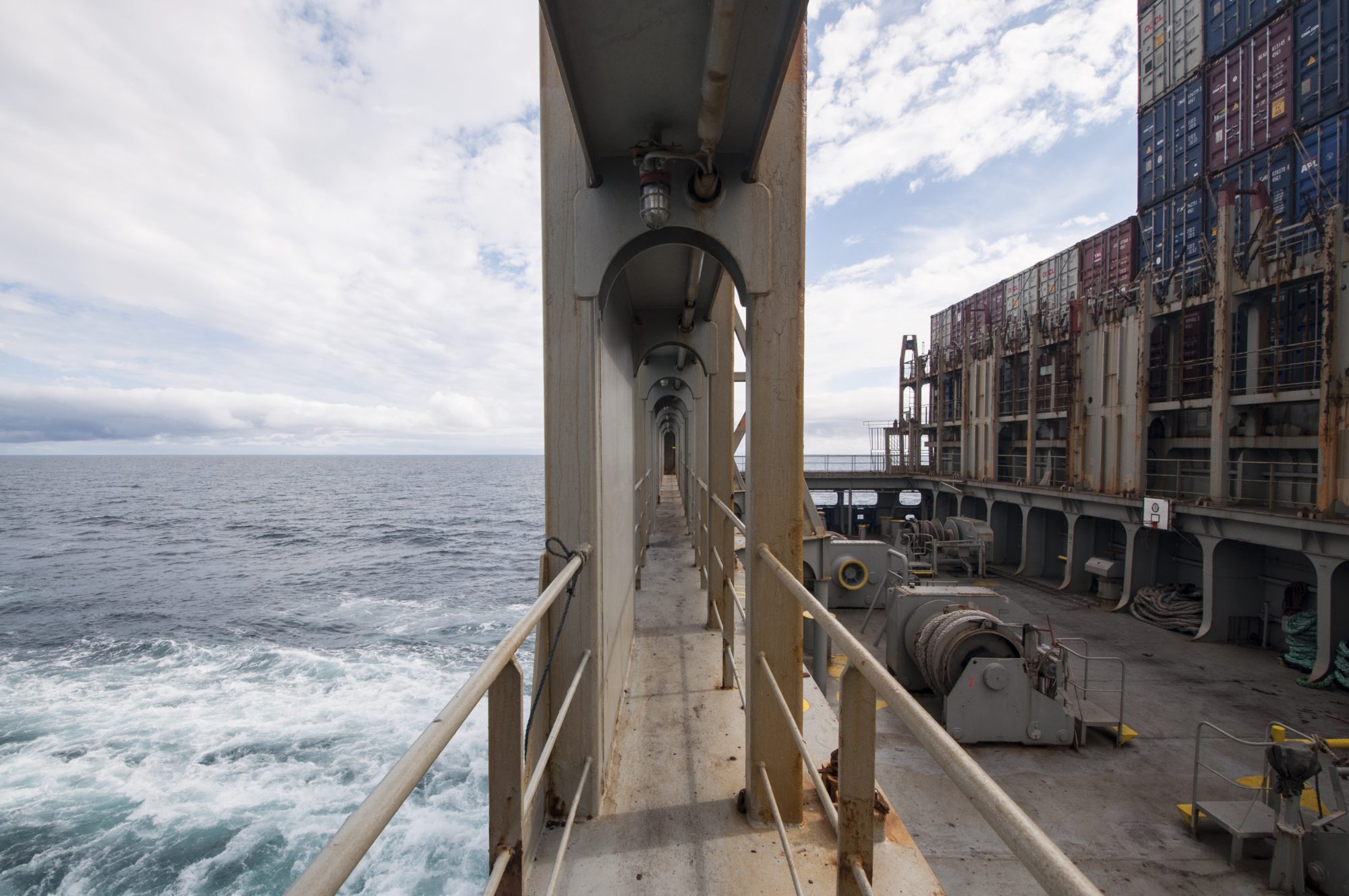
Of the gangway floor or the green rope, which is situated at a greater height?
the gangway floor

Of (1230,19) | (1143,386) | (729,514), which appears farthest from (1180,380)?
(729,514)

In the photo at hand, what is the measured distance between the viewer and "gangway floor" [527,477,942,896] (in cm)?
220

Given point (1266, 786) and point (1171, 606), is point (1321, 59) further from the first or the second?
point (1266, 786)

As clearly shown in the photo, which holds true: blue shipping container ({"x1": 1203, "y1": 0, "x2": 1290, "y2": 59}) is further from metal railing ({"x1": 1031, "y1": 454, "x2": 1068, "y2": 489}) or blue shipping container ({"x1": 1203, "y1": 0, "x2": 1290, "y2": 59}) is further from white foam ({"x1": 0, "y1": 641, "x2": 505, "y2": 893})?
white foam ({"x1": 0, "y1": 641, "x2": 505, "y2": 893})

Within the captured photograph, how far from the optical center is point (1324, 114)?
15328mm

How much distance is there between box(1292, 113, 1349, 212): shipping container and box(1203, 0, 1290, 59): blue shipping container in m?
4.10

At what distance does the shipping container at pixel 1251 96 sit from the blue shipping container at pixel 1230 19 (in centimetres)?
33

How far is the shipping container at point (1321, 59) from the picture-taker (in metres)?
14.9

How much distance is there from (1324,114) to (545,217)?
22.9 meters

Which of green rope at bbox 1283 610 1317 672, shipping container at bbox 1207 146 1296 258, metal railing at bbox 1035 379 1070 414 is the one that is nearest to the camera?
green rope at bbox 1283 610 1317 672

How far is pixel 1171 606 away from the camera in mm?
15570

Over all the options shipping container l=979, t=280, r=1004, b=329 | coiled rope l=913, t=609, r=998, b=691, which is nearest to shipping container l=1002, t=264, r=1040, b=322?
shipping container l=979, t=280, r=1004, b=329

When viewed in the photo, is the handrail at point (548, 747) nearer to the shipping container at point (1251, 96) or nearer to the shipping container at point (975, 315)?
the shipping container at point (1251, 96)

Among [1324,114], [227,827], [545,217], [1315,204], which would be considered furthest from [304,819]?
[1324,114]
